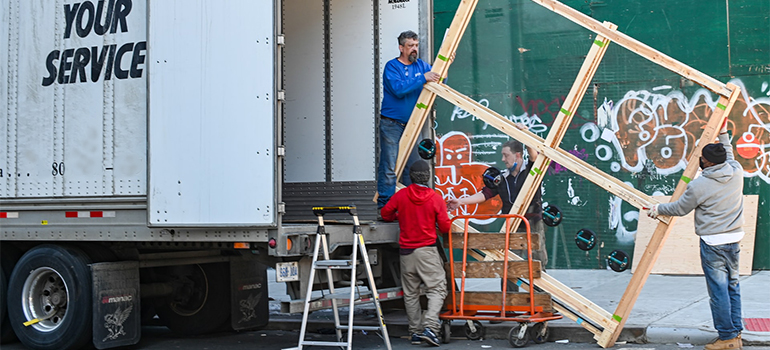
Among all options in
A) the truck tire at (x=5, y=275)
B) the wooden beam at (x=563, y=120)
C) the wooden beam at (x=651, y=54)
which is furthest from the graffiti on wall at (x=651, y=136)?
the truck tire at (x=5, y=275)

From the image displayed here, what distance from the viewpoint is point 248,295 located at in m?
8.80

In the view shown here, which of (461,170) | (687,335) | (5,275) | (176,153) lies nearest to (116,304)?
(5,275)

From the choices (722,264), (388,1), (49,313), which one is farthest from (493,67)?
(49,313)

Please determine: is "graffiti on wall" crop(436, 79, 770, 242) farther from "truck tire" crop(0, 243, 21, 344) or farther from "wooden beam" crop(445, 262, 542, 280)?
"truck tire" crop(0, 243, 21, 344)

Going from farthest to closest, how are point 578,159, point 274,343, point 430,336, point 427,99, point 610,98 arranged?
point 610,98 → point 274,343 → point 427,99 → point 430,336 → point 578,159

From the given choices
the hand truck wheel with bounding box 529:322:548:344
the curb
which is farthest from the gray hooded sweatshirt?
Answer: the hand truck wheel with bounding box 529:322:548:344

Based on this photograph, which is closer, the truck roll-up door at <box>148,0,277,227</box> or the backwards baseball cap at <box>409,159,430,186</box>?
the truck roll-up door at <box>148,0,277,227</box>

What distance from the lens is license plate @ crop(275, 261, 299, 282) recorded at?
6.73m

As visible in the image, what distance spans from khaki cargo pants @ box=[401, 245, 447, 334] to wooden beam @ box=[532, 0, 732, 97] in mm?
2457

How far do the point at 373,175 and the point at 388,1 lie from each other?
69.5 inches

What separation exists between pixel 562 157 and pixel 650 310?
2396 mm

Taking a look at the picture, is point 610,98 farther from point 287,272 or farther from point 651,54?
point 287,272

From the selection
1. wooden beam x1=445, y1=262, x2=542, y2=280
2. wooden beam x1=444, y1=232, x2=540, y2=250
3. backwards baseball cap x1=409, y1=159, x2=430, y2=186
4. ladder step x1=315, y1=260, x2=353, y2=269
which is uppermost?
backwards baseball cap x1=409, y1=159, x2=430, y2=186

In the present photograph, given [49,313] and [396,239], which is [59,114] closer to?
[49,313]
